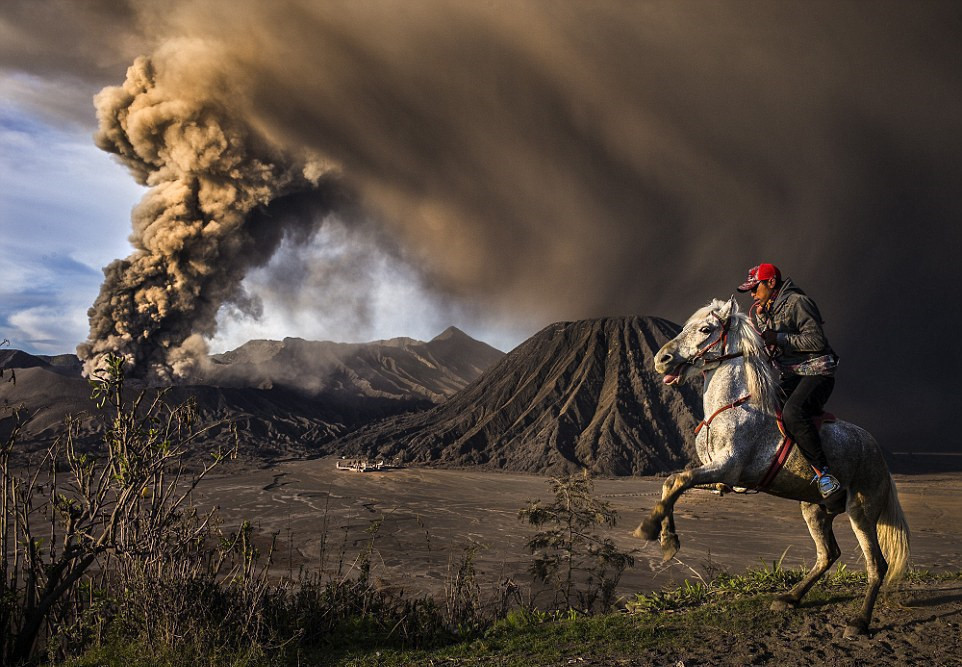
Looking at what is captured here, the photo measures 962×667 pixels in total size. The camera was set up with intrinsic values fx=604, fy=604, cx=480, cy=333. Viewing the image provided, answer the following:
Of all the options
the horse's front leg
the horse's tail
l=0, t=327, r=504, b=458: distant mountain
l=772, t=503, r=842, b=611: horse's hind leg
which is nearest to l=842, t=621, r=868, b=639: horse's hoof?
l=772, t=503, r=842, b=611: horse's hind leg

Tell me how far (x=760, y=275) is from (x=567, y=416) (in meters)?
80.0

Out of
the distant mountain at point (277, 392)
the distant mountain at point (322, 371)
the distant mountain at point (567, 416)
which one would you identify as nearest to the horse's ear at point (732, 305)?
the distant mountain at point (277, 392)

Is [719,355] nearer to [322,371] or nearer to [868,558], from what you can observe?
[868,558]

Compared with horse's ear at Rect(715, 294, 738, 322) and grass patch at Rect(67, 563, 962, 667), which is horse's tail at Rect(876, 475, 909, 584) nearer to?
grass patch at Rect(67, 563, 962, 667)

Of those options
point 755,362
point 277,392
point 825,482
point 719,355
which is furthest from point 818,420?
point 277,392

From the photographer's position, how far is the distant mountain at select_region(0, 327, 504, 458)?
73.2 m

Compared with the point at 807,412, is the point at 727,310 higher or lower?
higher

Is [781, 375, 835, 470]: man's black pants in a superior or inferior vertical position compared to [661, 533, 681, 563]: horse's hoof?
superior

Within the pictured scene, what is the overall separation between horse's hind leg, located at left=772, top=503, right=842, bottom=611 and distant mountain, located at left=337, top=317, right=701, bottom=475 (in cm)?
6342

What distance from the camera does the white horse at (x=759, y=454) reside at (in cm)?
529

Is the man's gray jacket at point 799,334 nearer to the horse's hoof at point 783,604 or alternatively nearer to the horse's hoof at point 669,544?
the horse's hoof at point 669,544

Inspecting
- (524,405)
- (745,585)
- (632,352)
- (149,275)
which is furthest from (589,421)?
(745,585)

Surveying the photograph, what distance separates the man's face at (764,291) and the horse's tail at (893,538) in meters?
2.31

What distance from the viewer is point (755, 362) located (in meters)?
5.71
